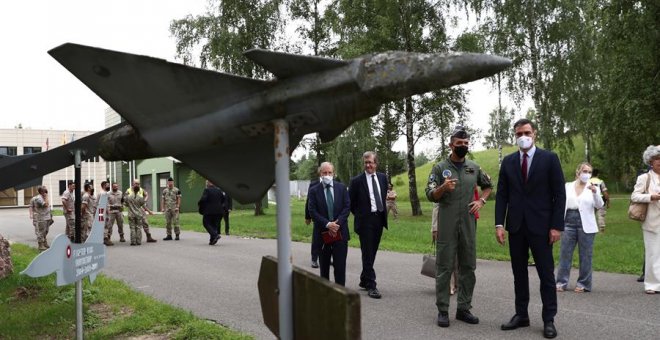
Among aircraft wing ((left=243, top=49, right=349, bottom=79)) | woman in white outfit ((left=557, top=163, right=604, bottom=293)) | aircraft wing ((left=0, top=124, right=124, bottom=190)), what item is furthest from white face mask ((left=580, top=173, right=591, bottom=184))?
aircraft wing ((left=0, top=124, right=124, bottom=190))

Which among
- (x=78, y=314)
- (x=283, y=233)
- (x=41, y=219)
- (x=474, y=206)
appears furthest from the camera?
(x=41, y=219)

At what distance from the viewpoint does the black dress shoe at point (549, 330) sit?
4.77m

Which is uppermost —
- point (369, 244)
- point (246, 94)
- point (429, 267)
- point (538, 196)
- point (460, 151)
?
point (246, 94)

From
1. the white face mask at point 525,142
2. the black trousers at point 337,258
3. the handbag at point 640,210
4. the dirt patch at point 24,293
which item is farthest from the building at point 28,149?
the white face mask at point 525,142

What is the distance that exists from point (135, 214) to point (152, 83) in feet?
42.7

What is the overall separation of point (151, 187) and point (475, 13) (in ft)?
86.1

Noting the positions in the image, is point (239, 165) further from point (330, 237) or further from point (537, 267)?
point (330, 237)

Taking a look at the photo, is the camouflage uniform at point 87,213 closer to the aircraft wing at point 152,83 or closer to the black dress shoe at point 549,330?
the black dress shoe at point 549,330

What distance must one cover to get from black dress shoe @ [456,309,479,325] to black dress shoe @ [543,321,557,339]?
726 millimetres

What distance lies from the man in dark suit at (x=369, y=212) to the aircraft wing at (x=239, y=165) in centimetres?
389

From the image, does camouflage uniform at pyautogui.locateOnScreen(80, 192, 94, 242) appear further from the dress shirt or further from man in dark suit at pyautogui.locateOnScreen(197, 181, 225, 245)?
the dress shirt

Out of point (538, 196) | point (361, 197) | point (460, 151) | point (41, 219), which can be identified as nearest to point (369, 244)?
point (361, 197)

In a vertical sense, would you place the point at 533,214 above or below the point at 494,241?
above

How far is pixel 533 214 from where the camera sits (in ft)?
16.2
